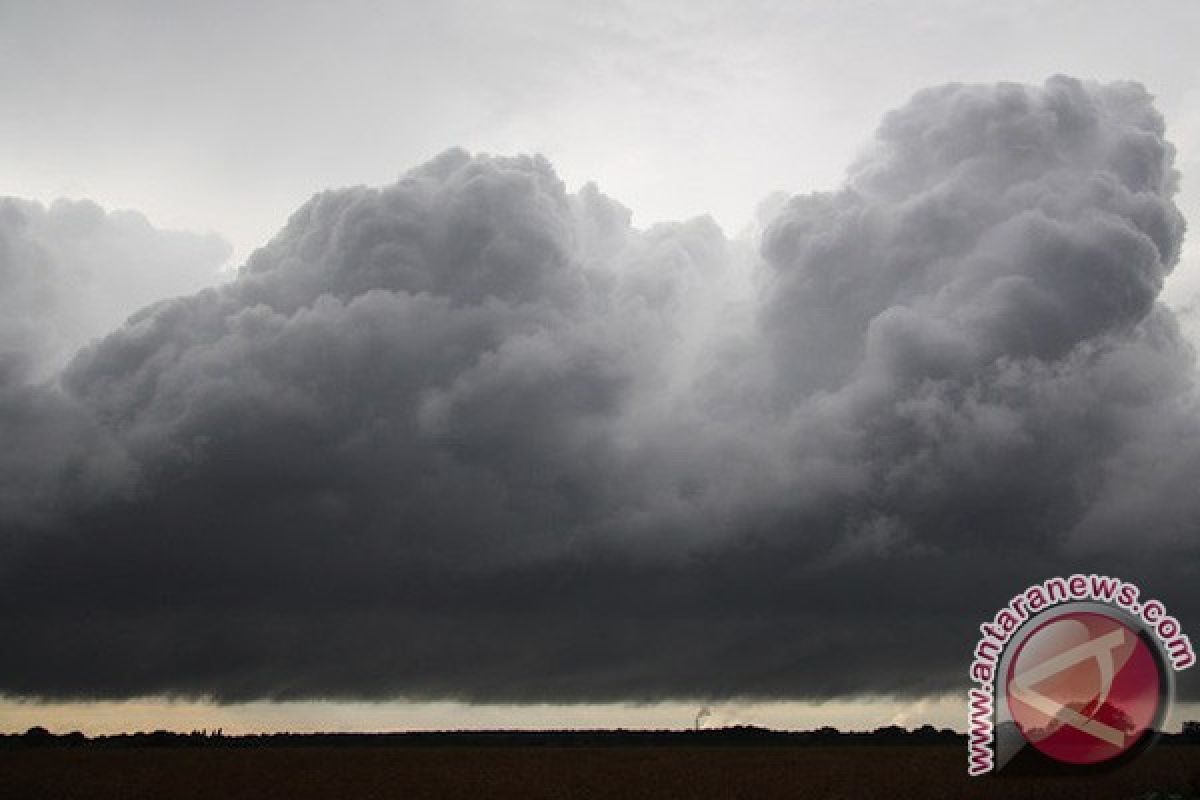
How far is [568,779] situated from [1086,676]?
143ft

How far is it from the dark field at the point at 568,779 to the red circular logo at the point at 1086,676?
63.5 ft

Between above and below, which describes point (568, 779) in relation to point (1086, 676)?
below

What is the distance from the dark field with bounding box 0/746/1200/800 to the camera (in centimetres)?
4966

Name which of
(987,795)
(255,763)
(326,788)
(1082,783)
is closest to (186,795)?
(326,788)

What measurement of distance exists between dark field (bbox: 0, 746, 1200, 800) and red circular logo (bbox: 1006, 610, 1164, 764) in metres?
19.4

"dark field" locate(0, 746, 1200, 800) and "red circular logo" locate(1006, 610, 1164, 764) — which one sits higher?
"red circular logo" locate(1006, 610, 1164, 764)

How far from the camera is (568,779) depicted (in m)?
61.5

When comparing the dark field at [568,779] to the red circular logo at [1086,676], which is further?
the dark field at [568,779]

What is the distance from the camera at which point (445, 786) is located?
5738 centimetres

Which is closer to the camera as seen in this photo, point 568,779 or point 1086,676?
point 1086,676

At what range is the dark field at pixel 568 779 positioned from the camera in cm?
4966

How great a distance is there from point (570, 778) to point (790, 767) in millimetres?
17503

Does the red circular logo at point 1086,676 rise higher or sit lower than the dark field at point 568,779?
higher

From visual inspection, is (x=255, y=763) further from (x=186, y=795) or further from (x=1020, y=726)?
(x=1020, y=726)
